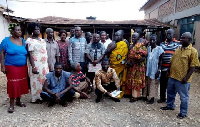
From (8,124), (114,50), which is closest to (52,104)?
(8,124)

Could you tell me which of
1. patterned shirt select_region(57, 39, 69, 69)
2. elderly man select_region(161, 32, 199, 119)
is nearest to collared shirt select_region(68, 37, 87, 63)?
patterned shirt select_region(57, 39, 69, 69)

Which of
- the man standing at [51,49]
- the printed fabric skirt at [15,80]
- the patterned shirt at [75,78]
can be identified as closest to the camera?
the printed fabric skirt at [15,80]

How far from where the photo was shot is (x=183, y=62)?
9.34ft

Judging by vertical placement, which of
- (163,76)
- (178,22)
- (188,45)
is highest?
(178,22)

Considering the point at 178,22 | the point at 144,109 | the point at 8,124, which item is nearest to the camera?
the point at 8,124

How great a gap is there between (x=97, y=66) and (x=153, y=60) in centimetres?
149

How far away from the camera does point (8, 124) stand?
2.70 meters

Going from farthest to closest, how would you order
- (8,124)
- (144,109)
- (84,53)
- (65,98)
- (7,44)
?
(84,53)
(65,98)
(144,109)
(7,44)
(8,124)

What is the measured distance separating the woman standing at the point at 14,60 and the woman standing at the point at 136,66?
99.1 inches

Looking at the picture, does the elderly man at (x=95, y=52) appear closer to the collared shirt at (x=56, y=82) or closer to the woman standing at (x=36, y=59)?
the collared shirt at (x=56, y=82)

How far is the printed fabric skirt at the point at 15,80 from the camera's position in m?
3.08

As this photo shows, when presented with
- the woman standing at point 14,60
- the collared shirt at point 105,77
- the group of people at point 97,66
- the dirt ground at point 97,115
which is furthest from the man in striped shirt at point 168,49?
the woman standing at point 14,60

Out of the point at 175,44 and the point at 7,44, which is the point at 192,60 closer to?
the point at 175,44

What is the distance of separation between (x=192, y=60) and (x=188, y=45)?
0.31m
